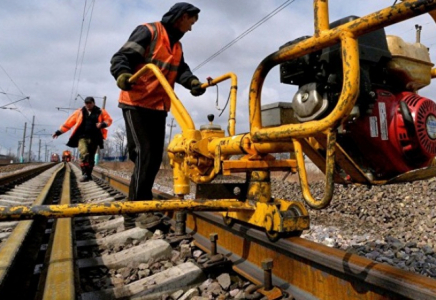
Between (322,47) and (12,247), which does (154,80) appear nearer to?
(12,247)

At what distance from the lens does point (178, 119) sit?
9.16 feet

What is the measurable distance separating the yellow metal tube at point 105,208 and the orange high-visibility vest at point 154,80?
4.64ft

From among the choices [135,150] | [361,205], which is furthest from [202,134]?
[361,205]

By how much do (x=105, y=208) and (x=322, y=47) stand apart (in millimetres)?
1299

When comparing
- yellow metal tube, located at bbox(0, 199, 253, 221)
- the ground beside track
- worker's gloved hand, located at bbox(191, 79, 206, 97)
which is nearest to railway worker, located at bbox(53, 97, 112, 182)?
the ground beside track

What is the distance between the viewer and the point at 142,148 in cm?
302

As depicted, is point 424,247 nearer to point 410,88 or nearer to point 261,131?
point 410,88

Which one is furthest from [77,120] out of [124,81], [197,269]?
[197,269]

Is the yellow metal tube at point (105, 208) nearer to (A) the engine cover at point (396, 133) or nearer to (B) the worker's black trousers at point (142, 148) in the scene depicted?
(A) the engine cover at point (396, 133)

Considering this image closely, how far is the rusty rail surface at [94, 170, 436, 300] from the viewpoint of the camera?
1183 millimetres

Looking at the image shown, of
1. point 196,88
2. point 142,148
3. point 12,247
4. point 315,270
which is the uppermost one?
point 196,88

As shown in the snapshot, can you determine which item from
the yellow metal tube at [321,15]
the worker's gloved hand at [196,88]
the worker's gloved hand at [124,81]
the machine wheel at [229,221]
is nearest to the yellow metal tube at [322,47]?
the yellow metal tube at [321,15]

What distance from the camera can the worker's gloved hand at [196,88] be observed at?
3348 millimetres

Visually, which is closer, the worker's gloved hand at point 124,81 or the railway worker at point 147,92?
the worker's gloved hand at point 124,81
